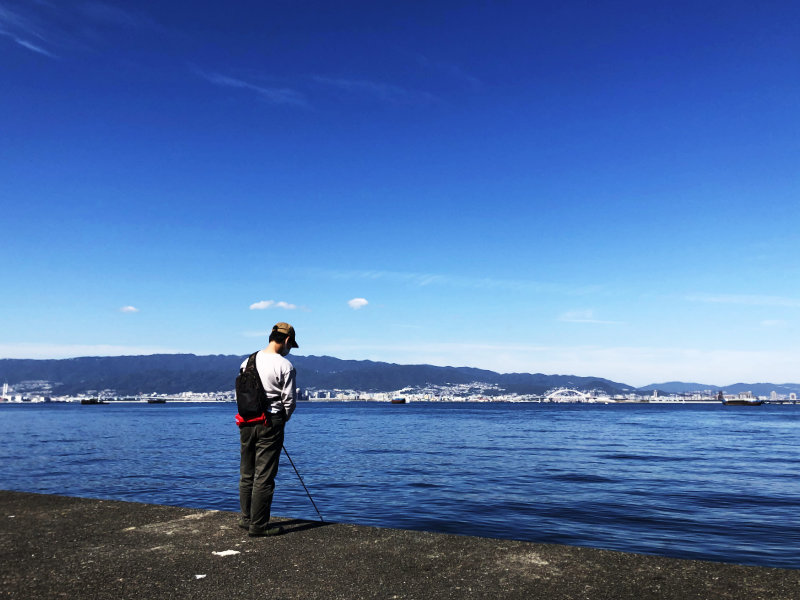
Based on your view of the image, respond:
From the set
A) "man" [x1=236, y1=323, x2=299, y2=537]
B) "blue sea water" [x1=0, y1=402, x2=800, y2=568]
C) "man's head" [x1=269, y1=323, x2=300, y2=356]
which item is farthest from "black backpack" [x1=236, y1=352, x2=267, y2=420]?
"blue sea water" [x1=0, y1=402, x2=800, y2=568]

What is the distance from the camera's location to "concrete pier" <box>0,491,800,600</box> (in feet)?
12.8

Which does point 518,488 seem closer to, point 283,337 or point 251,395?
point 283,337

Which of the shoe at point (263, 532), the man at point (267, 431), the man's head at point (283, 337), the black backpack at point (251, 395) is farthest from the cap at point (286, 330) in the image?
the shoe at point (263, 532)

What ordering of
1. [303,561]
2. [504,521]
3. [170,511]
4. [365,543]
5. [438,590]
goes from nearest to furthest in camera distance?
[438,590], [303,561], [365,543], [170,511], [504,521]

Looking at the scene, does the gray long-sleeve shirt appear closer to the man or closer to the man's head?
the man

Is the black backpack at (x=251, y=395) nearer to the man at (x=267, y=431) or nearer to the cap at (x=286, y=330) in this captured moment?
the man at (x=267, y=431)

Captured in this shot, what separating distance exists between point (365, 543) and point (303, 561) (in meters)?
0.72

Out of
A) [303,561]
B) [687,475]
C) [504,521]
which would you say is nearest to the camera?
[303,561]

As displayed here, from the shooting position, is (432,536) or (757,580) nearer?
(757,580)

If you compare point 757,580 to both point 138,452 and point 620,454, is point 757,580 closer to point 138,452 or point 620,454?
point 620,454

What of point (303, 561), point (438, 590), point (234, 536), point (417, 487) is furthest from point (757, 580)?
point (417, 487)

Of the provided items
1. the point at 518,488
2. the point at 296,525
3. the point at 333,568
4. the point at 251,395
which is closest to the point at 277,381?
the point at 251,395

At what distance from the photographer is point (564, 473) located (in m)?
22.4

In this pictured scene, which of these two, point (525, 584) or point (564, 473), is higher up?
point (525, 584)
